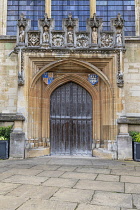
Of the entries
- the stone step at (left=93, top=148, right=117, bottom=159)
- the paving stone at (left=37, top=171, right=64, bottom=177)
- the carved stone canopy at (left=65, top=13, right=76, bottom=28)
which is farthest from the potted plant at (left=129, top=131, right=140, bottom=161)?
the carved stone canopy at (left=65, top=13, right=76, bottom=28)

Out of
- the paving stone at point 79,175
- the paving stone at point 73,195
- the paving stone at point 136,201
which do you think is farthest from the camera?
the paving stone at point 79,175

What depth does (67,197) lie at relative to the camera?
3654mm

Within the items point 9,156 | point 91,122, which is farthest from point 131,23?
point 9,156

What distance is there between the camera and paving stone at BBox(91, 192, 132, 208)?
3391 millimetres

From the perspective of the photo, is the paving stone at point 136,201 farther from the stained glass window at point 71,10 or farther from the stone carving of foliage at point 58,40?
the stained glass window at point 71,10

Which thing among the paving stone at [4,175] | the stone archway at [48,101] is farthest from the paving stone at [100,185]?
the stone archway at [48,101]

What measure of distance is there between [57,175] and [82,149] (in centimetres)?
421

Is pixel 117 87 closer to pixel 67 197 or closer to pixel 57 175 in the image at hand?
pixel 57 175

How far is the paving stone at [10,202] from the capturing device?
3.18 meters

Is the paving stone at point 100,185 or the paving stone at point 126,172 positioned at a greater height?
the paving stone at point 100,185

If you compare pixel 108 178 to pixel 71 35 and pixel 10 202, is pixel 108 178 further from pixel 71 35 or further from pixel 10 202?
pixel 71 35

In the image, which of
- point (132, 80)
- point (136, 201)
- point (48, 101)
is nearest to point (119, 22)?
point (132, 80)

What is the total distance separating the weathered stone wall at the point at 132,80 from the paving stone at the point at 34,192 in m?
6.32

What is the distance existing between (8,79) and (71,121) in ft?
11.2
